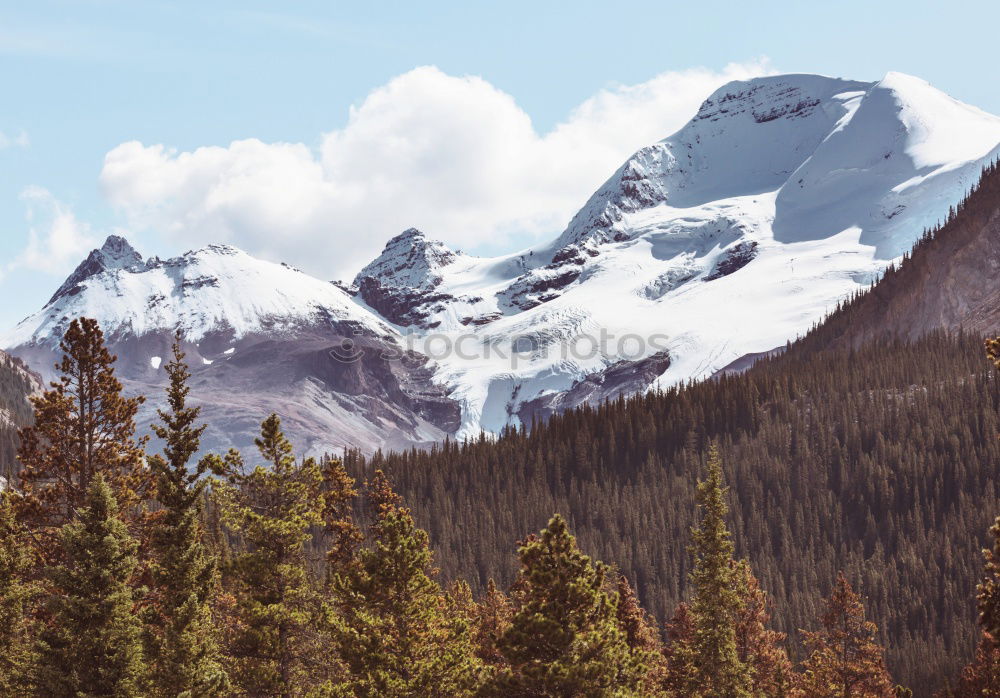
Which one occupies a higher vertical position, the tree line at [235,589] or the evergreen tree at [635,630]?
the tree line at [235,589]

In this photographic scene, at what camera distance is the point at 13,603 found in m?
42.3

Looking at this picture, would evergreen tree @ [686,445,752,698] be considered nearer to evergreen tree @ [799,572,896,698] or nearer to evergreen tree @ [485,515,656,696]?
evergreen tree @ [799,572,896,698]

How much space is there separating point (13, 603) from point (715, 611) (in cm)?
3080

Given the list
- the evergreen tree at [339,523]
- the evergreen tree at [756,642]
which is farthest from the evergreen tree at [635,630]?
the evergreen tree at [339,523]

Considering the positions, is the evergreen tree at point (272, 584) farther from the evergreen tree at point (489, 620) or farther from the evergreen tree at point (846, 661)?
the evergreen tree at point (846, 661)

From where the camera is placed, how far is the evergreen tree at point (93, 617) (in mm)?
35938

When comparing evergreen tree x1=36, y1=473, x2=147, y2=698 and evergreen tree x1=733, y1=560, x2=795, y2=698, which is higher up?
evergreen tree x1=36, y1=473, x2=147, y2=698

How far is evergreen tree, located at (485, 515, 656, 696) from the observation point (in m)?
35.8

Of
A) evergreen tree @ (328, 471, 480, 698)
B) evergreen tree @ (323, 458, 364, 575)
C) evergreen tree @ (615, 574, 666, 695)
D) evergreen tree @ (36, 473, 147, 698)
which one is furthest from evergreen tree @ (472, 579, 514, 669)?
evergreen tree @ (36, 473, 147, 698)

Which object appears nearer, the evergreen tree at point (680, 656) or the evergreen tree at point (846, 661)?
the evergreen tree at point (680, 656)

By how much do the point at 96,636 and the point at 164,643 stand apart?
7.45ft

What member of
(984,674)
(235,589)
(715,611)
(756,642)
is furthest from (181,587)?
(984,674)

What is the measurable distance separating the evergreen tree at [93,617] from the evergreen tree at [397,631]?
7.21 metres

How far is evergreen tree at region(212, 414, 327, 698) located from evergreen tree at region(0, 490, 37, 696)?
8.86m
